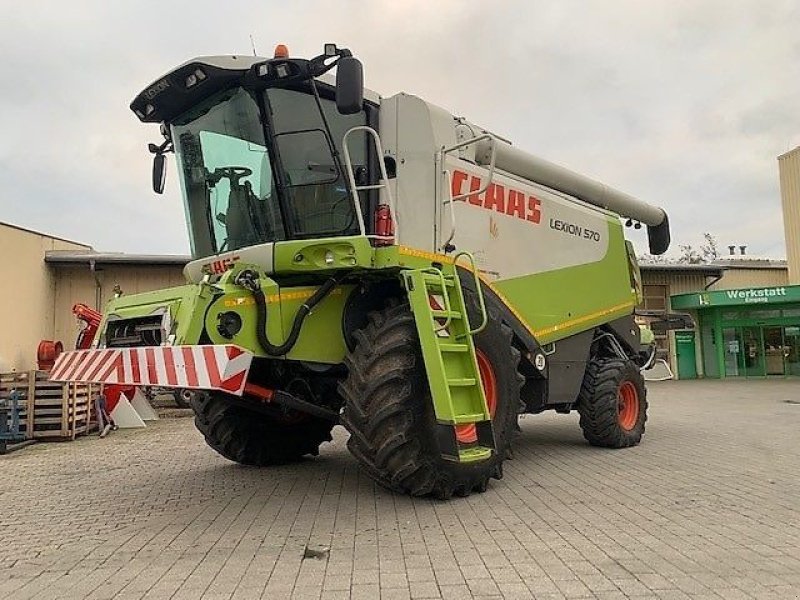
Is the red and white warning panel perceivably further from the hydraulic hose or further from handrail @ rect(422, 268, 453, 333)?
handrail @ rect(422, 268, 453, 333)

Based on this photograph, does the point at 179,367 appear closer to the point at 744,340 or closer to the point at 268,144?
the point at 268,144

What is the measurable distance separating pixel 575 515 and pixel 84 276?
→ 16756 millimetres

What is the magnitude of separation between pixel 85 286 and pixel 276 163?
15.1m

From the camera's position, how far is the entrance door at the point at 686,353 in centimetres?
2514

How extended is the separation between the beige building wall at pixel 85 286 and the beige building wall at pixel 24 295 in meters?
0.22

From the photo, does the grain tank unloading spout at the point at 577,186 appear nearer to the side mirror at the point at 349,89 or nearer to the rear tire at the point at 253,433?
the side mirror at the point at 349,89

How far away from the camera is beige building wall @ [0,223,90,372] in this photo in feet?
53.9

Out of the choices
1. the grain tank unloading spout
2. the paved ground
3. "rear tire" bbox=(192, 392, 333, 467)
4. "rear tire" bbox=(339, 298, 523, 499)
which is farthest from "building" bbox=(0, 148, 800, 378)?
"rear tire" bbox=(339, 298, 523, 499)

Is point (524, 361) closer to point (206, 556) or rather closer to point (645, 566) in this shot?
point (645, 566)

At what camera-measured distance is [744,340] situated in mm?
25188

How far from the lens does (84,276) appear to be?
1834 centimetres

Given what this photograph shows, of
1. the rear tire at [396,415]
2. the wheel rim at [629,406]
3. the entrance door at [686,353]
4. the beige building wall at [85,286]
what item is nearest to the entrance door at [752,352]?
the entrance door at [686,353]

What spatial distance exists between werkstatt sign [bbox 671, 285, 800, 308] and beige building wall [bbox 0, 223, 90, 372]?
67.7 ft

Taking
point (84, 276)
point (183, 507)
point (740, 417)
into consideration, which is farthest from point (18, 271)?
point (740, 417)
